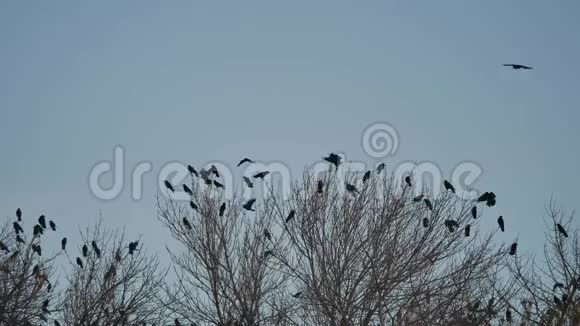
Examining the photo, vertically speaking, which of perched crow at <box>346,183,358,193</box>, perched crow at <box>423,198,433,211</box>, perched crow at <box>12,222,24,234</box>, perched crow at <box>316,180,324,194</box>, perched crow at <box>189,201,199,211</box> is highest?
perched crow at <box>12,222,24,234</box>

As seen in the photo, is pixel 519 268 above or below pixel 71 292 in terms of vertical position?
below

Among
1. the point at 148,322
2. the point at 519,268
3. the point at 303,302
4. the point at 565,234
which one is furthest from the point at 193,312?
the point at 565,234

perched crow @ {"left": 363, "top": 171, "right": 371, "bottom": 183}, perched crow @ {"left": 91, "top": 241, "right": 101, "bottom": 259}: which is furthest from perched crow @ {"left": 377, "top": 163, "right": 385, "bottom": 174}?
perched crow @ {"left": 91, "top": 241, "right": 101, "bottom": 259}

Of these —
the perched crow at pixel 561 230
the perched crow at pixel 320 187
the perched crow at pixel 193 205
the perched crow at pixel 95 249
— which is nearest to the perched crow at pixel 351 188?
the perched crow at pixel 320 187

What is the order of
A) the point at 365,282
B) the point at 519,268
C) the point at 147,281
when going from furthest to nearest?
1. the point at 147,281
2. the point at 519,268
3. the point at 365,282

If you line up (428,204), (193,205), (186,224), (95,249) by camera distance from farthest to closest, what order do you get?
(95,249), (193,205), (186,224), (428,204)

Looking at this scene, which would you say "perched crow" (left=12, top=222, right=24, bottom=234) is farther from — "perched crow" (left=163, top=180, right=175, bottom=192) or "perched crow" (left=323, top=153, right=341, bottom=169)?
"perched crow" (left=323, top=153, right=341, bottom=169)

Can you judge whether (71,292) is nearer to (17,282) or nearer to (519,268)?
(17,282)

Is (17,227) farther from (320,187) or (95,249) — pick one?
(320,187)

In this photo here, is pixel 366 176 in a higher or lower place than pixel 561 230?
higher

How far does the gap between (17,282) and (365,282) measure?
799cm

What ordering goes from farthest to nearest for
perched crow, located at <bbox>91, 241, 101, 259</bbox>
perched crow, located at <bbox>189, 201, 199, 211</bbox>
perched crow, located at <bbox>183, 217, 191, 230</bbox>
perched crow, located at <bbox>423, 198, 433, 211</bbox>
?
perched crow, located at <bbox>91, 241, 101, 259</bbox>, perched crow, located at <bbox>189, 201, 199, 211</bbox>, perched crow, located at <bbox>183, 217, 191, 230</bbox>, perched crow, located at <bbox>423, 198, 433, 211</bbox>

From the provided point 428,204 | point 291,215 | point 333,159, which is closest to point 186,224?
point 291,215

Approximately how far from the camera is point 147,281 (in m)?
19.4
